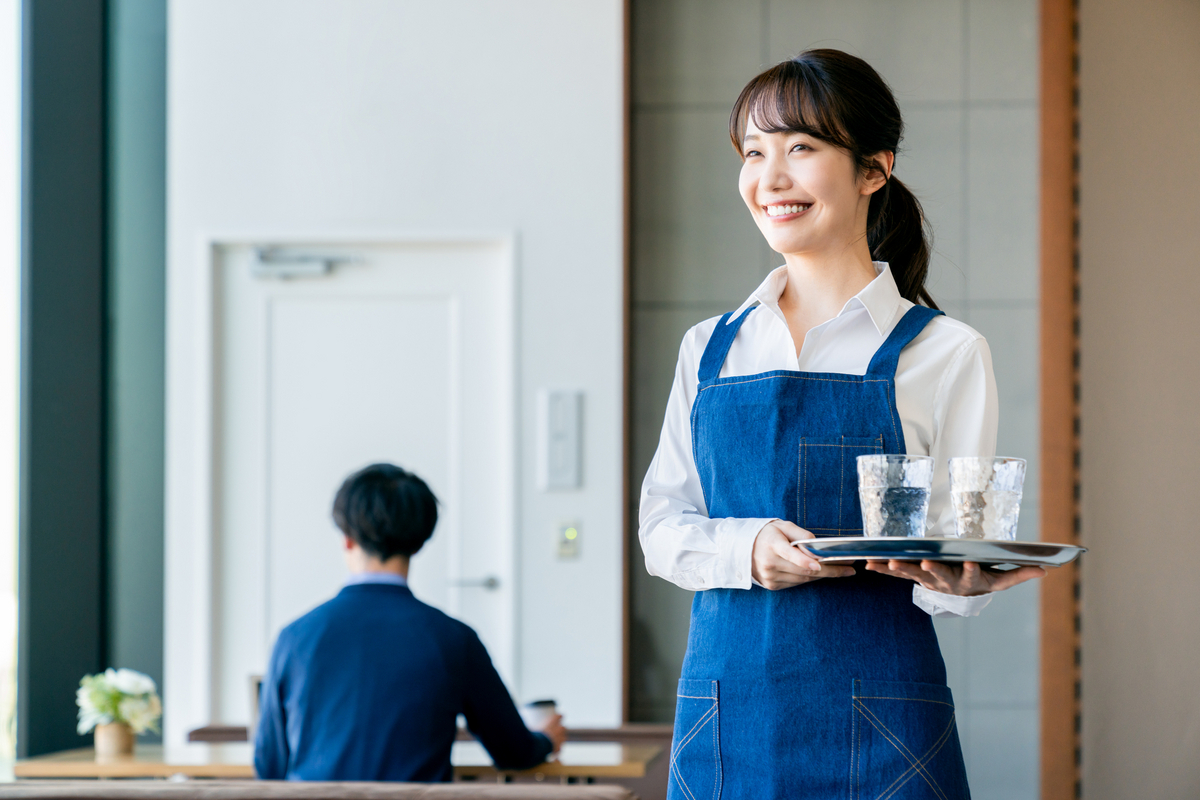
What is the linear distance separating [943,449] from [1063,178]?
2584mm

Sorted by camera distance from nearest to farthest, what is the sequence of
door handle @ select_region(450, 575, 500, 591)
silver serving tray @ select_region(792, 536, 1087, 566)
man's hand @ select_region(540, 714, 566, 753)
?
silver serving tray @ select_region(792, 536, 1087, 566) < man's hand @ select_region(540, 714, 566, 753) < door handle @ select_region(450, 575, 500, 591)

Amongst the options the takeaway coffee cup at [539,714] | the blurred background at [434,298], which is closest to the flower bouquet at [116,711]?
the blurred background at [434,298]

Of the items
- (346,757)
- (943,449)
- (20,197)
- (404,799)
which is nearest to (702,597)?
(943,449)

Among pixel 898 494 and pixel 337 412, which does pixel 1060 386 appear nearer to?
pixel 337 412

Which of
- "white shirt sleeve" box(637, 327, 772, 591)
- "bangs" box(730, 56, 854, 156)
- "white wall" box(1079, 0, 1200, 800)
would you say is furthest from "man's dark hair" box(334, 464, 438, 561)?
"white wall" box(1079, 0, 1200, 800)

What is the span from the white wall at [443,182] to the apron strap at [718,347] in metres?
2.33

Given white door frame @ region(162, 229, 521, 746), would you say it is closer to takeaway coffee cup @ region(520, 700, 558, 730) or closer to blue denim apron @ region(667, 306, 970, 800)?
takeaway coffee cup @ region(520, 700, 558, 730)

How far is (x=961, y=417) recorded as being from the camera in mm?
1119

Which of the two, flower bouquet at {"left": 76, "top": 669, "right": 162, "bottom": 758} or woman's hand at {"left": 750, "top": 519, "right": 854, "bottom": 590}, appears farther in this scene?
flower bouquet at {"left": 76, "top": 669, "right": 162, "bottom": 758}

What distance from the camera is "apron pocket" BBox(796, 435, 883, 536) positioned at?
1.09 metres

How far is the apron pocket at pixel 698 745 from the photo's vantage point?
1.08m

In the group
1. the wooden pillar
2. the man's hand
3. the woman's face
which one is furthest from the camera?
the wooden pillar

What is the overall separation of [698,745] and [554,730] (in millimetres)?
1149

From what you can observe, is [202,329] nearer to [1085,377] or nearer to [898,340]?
[1085,377]
